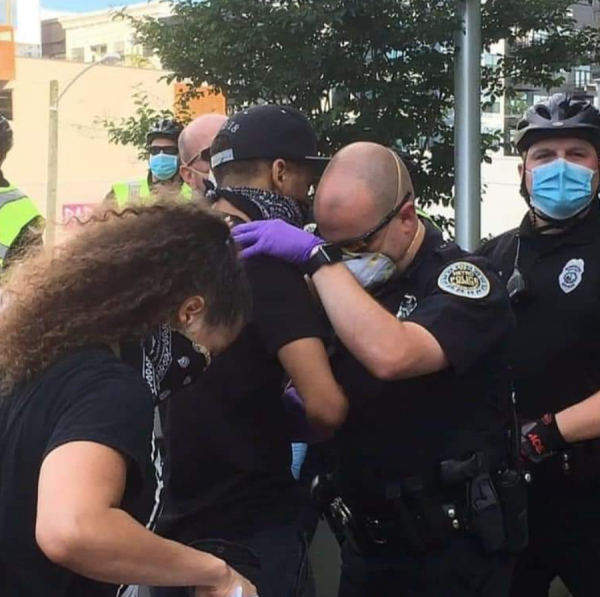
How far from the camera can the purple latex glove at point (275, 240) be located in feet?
7.35

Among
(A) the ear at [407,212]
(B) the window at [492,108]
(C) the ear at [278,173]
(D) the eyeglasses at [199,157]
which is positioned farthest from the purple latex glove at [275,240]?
(B) the window at [492,108]

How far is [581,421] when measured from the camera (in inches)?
108

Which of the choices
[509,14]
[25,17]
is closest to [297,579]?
[509,14]

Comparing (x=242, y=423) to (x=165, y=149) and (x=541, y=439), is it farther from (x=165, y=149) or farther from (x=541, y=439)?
(x=165, y=149)

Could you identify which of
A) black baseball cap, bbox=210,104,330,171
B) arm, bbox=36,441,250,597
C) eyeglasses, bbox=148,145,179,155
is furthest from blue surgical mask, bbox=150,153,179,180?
arm, bbox=36,441,250,597

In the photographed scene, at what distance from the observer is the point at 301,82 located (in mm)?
5480

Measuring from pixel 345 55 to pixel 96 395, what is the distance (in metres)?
4.26

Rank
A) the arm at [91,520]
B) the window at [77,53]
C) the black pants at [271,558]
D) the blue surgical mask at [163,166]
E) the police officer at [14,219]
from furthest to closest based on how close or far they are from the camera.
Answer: the window at [77,53] → the blue surgical mask at [163,166] → the police officer at [14,219] → the black pants at [271,558] → the arm at [91,520]

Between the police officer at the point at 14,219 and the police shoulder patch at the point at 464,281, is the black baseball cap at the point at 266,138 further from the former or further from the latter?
the police officer at the point at 14,219

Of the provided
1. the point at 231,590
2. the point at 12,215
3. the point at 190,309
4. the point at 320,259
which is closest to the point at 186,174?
the point at 12,215

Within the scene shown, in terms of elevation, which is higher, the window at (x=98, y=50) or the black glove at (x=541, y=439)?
the window at (x=98, y=50)

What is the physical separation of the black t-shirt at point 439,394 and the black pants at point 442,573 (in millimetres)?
166

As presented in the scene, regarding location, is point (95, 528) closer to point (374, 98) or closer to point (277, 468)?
point (277, 468)

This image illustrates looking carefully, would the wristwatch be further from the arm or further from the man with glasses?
the man with glasses
